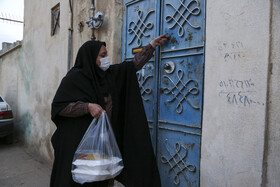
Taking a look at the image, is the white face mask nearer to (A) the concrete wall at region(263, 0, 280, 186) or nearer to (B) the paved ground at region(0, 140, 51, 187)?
(A) the concrete wall at region(263, 0, 280, 186)

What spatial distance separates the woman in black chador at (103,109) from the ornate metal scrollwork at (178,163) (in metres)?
0.24

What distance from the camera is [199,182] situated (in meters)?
2.08

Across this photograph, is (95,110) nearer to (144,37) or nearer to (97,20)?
(144,37)

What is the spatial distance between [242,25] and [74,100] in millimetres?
1486

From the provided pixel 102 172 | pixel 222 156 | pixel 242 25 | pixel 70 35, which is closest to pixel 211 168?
pixel 222 156

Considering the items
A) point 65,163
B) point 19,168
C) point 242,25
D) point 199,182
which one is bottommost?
point 19,168

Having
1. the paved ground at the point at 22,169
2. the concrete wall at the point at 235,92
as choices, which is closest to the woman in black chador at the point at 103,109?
the concrete wall at the point at 235,92

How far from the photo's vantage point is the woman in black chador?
2.09 metres

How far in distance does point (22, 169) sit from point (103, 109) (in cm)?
324

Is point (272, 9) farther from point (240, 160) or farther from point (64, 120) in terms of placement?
point (64, 120)

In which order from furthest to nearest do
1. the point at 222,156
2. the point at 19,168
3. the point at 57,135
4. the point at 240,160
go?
the point at 19,168 < the point at 57,135 < the point at 222,156 < the point at 240,160

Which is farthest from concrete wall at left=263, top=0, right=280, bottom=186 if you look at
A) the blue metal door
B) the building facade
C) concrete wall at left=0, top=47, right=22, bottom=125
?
concrete wall at left=0, top=47, right=22, bottom=125

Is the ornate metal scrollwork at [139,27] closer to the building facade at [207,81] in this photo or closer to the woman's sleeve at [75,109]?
the building facade at [207,81]

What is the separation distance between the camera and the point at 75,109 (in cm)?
202
